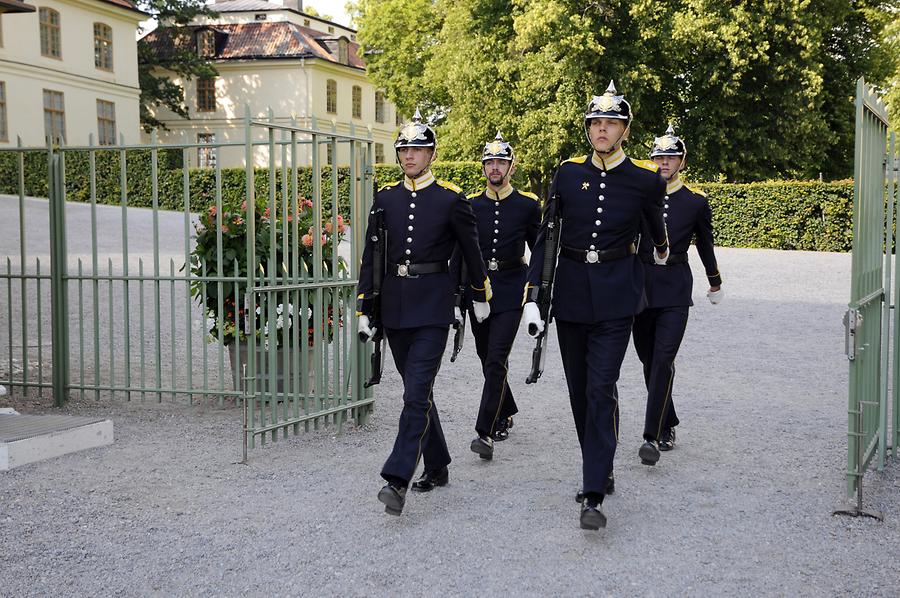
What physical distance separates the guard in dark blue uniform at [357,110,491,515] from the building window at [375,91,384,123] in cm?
5543

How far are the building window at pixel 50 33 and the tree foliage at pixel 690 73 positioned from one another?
1504 centimetres

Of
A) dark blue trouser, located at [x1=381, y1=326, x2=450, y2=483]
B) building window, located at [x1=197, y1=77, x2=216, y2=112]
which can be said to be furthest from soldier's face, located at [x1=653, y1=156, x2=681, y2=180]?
building window, located at [x1=197, y1=77, x2=216, y2=112]

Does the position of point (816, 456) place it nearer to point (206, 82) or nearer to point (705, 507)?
point (705, 507)

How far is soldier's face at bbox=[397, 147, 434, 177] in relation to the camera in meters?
5.50

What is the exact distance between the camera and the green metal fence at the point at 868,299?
5.19 m

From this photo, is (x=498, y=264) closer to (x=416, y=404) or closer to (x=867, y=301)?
(x=416, y=404)

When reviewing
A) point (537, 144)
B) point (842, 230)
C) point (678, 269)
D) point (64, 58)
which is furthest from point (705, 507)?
point (64, 58)

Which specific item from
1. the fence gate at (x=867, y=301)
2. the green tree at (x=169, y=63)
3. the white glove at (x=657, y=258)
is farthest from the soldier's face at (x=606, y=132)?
the green tree at (x=169, y=63)

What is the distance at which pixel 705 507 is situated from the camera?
17.6 feet

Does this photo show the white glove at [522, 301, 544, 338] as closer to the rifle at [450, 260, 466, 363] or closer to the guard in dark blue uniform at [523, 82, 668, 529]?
the guard in dark blue uniform at [523, 82, 668, 529]

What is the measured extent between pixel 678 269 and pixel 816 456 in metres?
1.42

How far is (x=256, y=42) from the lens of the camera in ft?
171

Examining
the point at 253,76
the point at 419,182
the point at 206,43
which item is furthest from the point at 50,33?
the point at 419,182

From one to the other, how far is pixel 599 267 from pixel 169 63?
4542 cm
